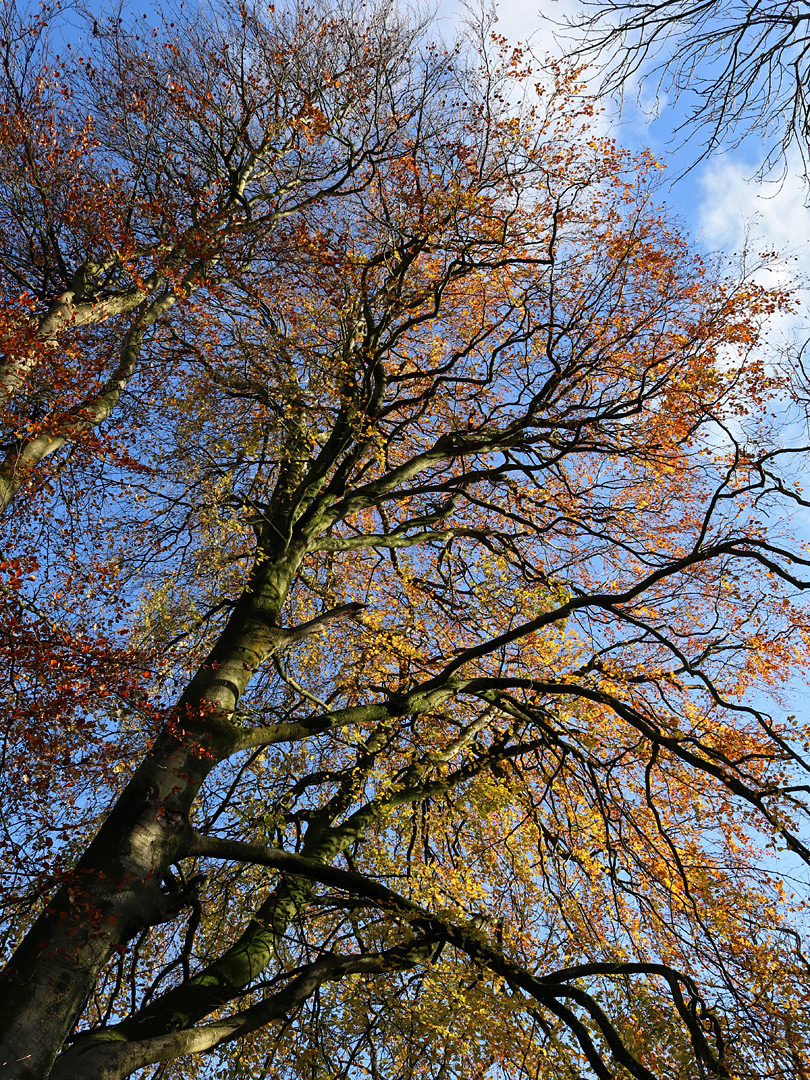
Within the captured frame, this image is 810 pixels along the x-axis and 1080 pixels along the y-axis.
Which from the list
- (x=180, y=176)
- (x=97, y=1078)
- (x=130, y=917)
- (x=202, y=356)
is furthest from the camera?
(x=180, y=176)

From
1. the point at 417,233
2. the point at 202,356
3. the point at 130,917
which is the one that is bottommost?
the point at 130,917

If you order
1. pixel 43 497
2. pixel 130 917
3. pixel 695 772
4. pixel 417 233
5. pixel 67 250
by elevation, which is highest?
pixel 417 233

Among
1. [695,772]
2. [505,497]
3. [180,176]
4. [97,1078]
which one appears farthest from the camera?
[180,176]

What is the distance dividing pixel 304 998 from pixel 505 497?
7592mm

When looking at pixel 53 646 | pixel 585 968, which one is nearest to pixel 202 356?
pixel 53 646

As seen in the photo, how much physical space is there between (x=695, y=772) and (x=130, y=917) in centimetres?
766

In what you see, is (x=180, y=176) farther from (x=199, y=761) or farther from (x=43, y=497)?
(x=199, y=761)

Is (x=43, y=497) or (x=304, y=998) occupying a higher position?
(x=43, y=497)

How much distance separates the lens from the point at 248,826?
6.67 metres

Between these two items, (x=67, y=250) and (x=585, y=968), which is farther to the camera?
(x=67, y=250)

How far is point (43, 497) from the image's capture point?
6.93 meters

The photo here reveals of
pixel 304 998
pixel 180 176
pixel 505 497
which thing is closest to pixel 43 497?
pixel 304 998

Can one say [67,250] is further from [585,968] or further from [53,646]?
[585,968]

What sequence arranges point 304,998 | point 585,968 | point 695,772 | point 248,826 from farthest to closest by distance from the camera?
point 695,772 → point 248,826 → point 304,998 → point 585,968
